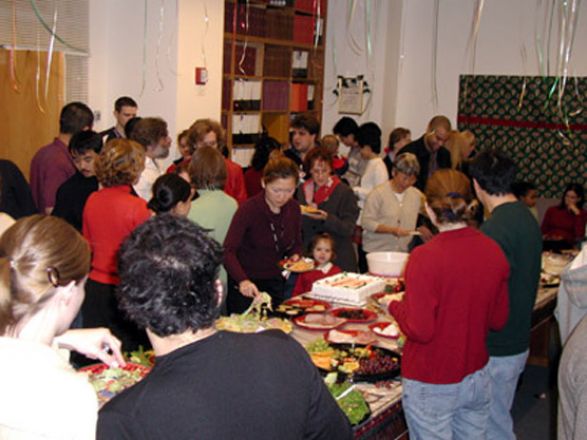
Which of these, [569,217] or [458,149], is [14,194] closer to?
[458,149]

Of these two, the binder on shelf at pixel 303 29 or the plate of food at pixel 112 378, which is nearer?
the plate of food at pixel 112 378

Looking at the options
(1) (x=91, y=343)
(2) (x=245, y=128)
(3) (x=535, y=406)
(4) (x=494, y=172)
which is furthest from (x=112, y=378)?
(2) (x=245, y=128)

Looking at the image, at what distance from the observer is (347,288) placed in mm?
3604

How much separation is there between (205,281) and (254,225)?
229 centimetres

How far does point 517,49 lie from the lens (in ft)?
25.0

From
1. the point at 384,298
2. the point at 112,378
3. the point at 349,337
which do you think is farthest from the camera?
the point at 384,298

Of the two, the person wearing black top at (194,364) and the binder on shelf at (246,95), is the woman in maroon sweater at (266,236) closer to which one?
the person wearing black top at (194,364)

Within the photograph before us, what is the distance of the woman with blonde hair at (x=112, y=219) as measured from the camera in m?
3.30

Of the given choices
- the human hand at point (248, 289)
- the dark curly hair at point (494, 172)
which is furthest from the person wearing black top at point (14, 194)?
the dark curly hair at point (494, 172)

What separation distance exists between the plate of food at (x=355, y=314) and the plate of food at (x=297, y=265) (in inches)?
10.8

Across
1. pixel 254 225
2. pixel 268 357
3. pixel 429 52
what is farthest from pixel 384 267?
pixel 429 52

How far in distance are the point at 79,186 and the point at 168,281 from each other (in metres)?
2.48

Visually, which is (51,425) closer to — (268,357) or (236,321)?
(268,357)

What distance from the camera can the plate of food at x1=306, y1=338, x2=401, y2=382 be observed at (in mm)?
2701
